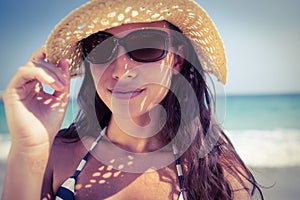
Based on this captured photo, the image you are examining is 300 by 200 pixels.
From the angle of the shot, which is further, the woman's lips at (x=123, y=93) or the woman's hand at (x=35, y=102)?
the woman's lips at (x=123, y=93)

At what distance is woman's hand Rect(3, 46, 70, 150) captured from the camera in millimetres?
900

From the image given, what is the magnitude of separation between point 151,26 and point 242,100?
12605 millimetres

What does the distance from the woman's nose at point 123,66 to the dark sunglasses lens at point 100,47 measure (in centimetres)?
2

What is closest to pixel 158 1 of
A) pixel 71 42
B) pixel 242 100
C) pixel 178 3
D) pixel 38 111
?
pixel 178 3

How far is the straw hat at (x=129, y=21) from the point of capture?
111cm

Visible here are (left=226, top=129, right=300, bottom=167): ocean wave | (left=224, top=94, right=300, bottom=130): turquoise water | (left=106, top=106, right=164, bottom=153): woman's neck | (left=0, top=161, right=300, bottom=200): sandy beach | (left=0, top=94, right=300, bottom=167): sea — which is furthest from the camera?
(left=224, top=94, right=300, bottom=130): turquoise water

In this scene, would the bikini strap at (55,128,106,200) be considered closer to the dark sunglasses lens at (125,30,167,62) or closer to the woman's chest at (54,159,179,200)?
the woman's chest at (54,159,179,200)

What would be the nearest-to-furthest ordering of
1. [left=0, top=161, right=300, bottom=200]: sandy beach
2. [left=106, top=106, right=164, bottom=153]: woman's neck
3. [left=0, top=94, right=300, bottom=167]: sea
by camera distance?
1. [left=106, top=106, right=164, bottom=153]: woman's neck
2. [left=0, top=161, right=300, bottom=200]: sandy beach
3. [left=0, top=94, right=300, bottom=167]: sea

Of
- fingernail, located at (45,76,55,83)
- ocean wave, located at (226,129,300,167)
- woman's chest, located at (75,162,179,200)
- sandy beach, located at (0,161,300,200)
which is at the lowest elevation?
ocean wave, located at (226,129,300,167)

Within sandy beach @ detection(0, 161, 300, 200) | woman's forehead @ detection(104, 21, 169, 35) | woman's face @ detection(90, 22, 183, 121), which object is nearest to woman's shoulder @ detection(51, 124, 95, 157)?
woman's face @ detection(90, 22, 183, 121)

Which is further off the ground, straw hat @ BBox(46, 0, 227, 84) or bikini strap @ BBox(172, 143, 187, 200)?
straw hat @ BBox(46, 0, 227, 84)

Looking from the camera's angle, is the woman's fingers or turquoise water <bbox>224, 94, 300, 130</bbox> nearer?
the woman's fingers

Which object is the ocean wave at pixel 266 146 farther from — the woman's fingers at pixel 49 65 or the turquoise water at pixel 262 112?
the woman's fingers at pixel 49 65

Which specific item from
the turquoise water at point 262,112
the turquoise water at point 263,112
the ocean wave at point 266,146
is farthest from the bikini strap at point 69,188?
the turquoise water at point 263,112
